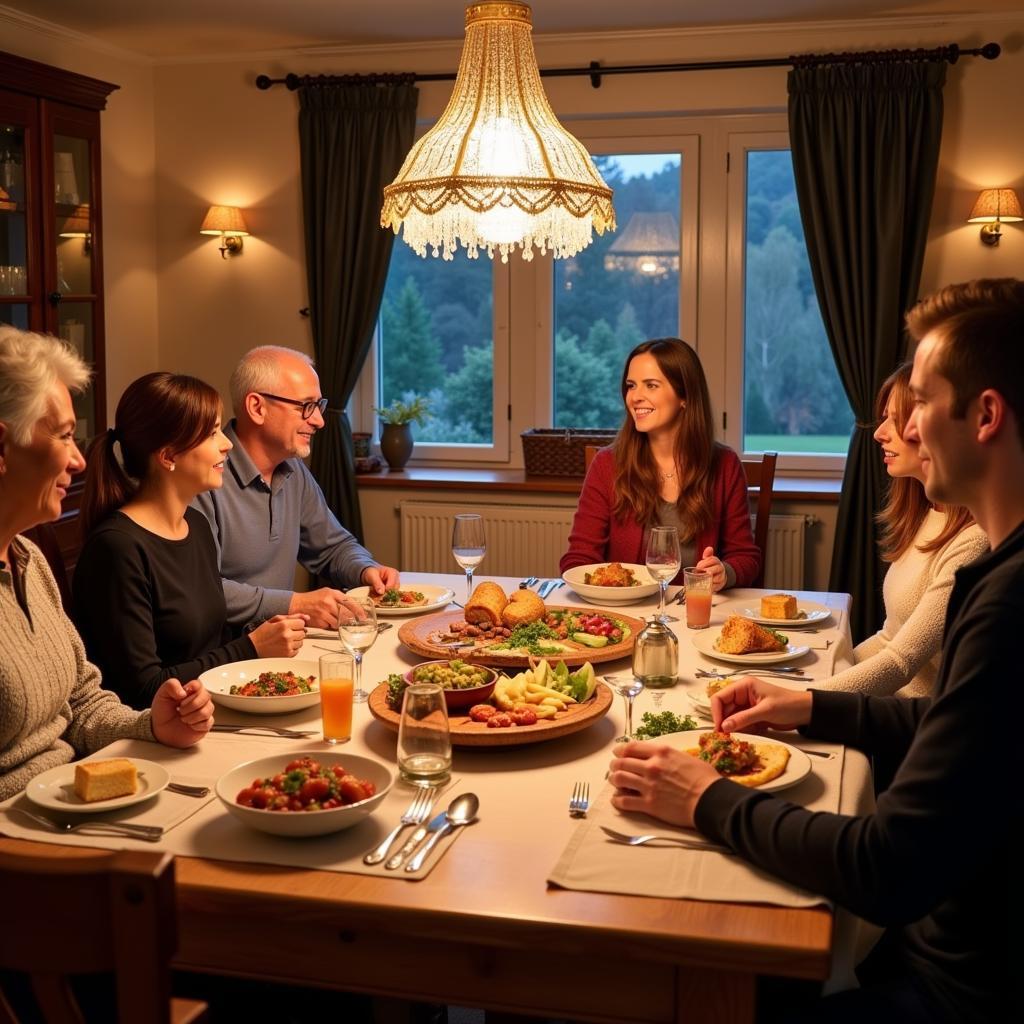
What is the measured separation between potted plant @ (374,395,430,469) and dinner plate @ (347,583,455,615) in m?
2.36

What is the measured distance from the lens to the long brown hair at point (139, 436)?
7.90 ft

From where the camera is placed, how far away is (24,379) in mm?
1882

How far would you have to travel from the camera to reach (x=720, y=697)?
6.27 ft

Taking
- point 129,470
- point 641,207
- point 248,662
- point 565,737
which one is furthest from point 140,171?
point 565,737

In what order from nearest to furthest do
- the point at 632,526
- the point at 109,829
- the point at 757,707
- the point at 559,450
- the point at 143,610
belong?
the point at 109,829, the point at 757,707, the point at 143,610, the point at 632,526, the point at 559,450

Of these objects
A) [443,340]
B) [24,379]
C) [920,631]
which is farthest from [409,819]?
[443,340]

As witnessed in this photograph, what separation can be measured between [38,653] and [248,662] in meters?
0.42

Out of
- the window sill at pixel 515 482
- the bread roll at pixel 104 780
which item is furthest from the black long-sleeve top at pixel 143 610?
the window sill at pixel 515 482

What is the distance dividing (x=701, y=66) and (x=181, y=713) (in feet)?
12.8

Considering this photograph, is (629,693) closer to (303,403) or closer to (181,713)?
(181,713)

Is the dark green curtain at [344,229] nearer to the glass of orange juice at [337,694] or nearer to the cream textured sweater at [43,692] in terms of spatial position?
the cream textured sweater at [43,692]

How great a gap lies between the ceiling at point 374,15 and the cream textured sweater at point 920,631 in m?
2.86

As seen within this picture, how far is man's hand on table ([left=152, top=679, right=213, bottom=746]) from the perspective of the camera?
1826mm

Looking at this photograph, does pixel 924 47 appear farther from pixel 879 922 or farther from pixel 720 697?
pixel 879 922
